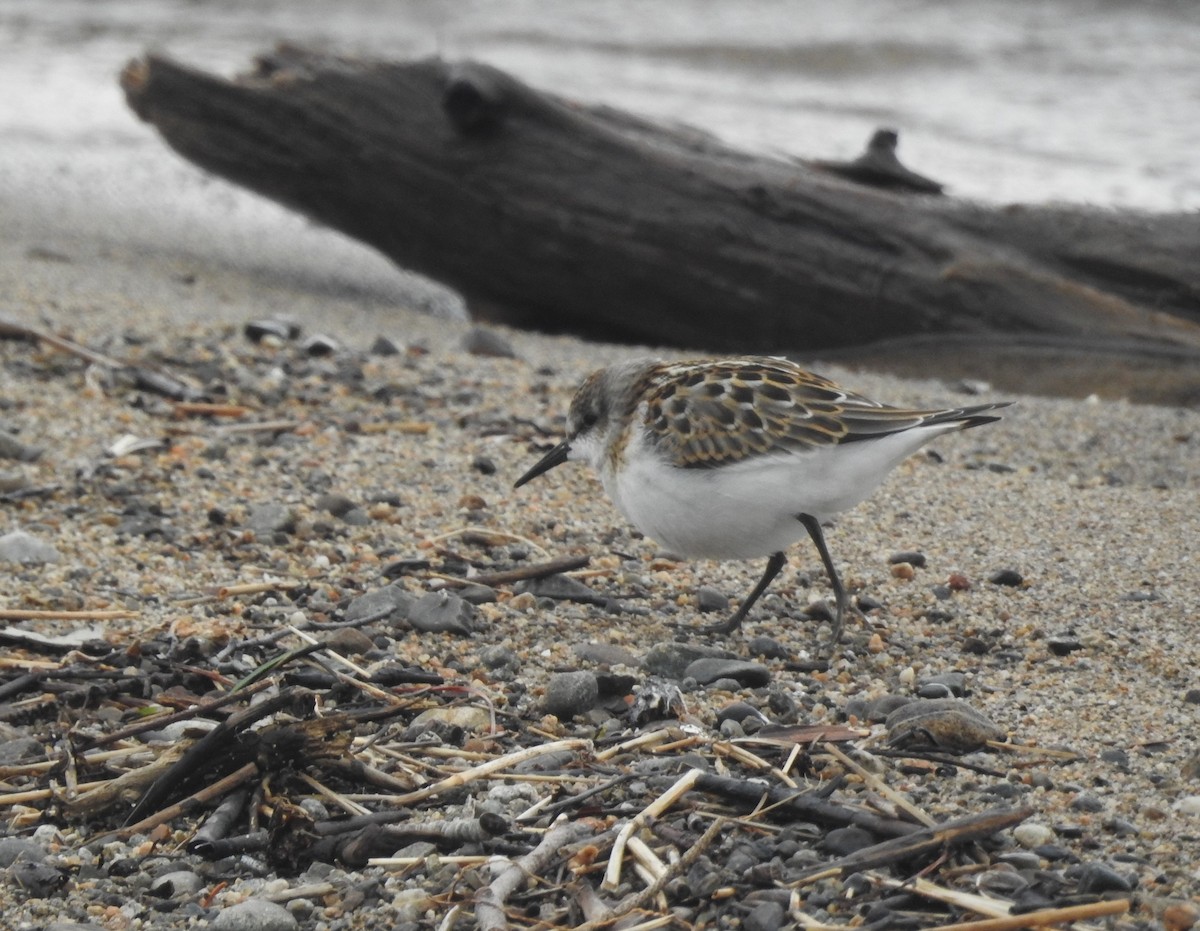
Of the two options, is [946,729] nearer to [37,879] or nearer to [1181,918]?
[1181,918]

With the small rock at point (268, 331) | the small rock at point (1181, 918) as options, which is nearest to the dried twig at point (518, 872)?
the small rock at point (1181, 918)

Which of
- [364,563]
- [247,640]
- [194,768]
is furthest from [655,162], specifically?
[194,768]

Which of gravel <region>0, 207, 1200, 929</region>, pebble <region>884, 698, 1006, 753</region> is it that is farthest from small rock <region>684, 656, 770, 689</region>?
pebble <region>884, 698, 1006, 753</region>

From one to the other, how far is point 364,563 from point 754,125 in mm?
10059

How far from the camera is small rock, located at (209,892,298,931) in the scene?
8.37 ft

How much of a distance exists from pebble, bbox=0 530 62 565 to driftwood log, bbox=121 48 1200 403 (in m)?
3.69

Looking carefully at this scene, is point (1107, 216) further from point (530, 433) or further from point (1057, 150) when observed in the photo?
point (1057, 150)

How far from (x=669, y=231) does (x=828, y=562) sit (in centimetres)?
356

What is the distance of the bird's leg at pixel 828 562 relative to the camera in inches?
150

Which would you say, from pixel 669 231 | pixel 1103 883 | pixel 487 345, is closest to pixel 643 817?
pixel 1103 883

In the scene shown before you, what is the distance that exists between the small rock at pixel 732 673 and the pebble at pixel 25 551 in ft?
6.31

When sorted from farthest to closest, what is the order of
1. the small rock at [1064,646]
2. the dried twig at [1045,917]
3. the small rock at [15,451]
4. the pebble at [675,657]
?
the small rock at [15,451] < the small rock at [1064,646] < the pebble at [675,657] < the dried twig at [1045,917]

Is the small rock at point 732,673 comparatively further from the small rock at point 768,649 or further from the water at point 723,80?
the water at point 723,80

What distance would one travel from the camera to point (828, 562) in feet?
12.8
